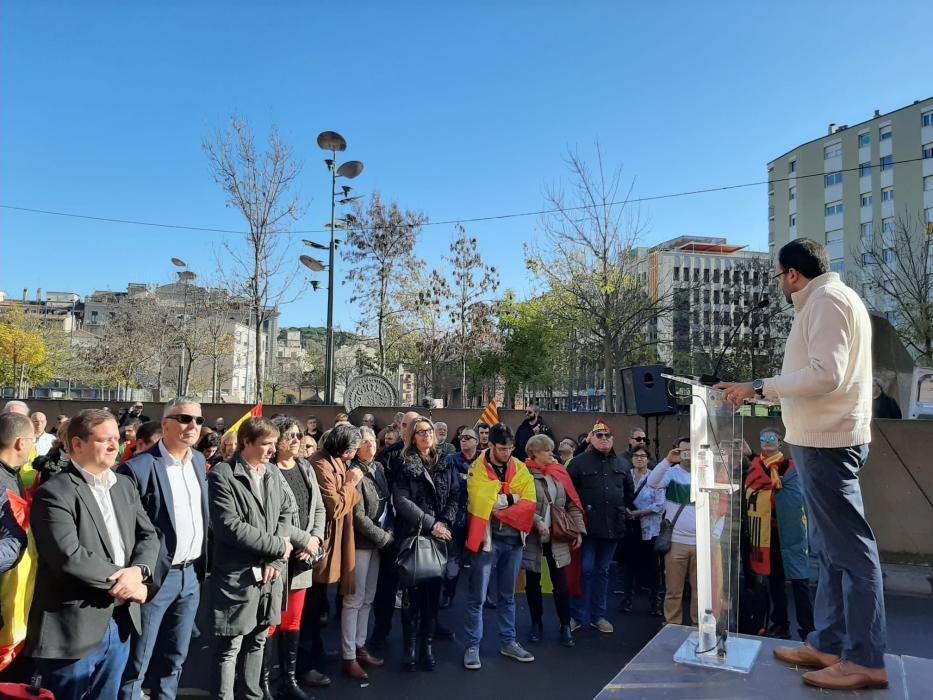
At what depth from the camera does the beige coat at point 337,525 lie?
5203mm

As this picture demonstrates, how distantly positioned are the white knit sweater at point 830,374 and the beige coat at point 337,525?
3.41 m

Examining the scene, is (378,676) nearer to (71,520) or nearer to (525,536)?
(525,536)

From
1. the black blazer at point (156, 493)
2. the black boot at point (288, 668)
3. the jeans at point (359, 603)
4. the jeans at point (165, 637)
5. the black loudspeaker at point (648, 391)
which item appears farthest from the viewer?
the black loudspeaker at point (648, 391)

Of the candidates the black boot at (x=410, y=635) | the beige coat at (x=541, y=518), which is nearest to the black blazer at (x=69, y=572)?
the black boot at (x=410, y=635)

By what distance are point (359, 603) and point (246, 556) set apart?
1527 millimetres

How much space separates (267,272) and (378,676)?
14510 mm

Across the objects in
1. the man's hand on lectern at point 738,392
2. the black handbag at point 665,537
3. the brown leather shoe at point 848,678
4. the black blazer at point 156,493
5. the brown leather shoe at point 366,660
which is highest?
the man's hand on lectern at point 738,392

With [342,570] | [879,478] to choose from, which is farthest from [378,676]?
[879,478]

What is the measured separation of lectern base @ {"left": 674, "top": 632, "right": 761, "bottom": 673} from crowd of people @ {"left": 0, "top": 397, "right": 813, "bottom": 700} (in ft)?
8.04

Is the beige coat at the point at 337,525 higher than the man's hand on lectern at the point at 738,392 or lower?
lower

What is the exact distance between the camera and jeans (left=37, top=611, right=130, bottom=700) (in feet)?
9.84

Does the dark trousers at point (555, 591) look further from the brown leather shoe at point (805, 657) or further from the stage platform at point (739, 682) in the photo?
the brown leather shoe at point (805, 657)

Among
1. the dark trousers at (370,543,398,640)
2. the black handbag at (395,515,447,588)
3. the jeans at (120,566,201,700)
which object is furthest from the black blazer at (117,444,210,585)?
the dark trousers at (370,543,398,640)

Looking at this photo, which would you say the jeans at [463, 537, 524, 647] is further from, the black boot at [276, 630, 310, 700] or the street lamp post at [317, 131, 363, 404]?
the street lamp post at [317, 131, 363, 404]
